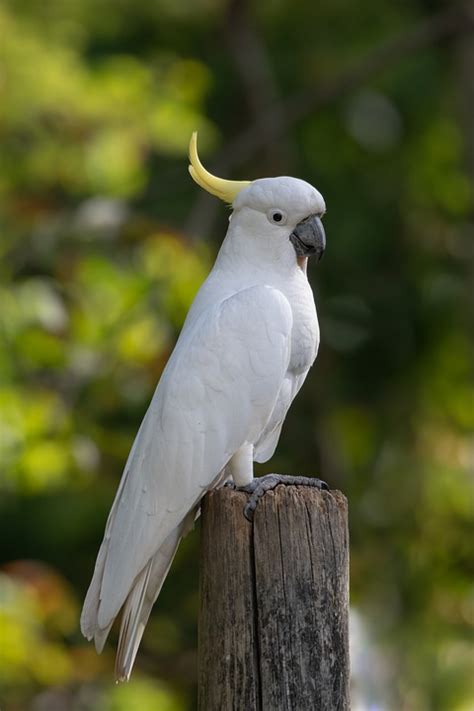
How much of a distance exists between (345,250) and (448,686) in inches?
148

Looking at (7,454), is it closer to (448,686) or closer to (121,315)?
(121,315)

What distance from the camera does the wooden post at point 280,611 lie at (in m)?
2.71

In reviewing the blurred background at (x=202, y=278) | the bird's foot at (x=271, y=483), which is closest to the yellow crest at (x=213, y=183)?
the bird's foot at (x=271, y=483)

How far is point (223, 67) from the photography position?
1109 centimetres

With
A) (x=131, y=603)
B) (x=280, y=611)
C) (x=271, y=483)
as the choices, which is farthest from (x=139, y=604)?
(x=280, y=611)

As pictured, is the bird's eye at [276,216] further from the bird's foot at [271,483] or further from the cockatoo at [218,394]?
the bird's foot at [271,483]

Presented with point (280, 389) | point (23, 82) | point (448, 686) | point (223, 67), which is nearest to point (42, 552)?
point (448, 686)

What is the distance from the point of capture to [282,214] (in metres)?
3.64

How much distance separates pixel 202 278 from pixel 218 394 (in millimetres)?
2769

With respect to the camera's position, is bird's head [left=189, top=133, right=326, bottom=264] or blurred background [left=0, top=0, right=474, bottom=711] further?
blurred background [left=0, top=0, right=474, bottom=711]

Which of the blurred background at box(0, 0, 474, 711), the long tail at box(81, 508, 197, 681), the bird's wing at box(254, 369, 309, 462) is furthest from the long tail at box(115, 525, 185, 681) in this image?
the blurred background at box(0, 0, 474, 711)

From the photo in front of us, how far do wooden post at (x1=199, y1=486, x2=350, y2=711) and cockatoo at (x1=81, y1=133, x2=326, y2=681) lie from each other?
1.08ft

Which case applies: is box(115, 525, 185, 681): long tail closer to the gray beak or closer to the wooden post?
the wooden post

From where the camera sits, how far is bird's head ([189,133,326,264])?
3.62m
